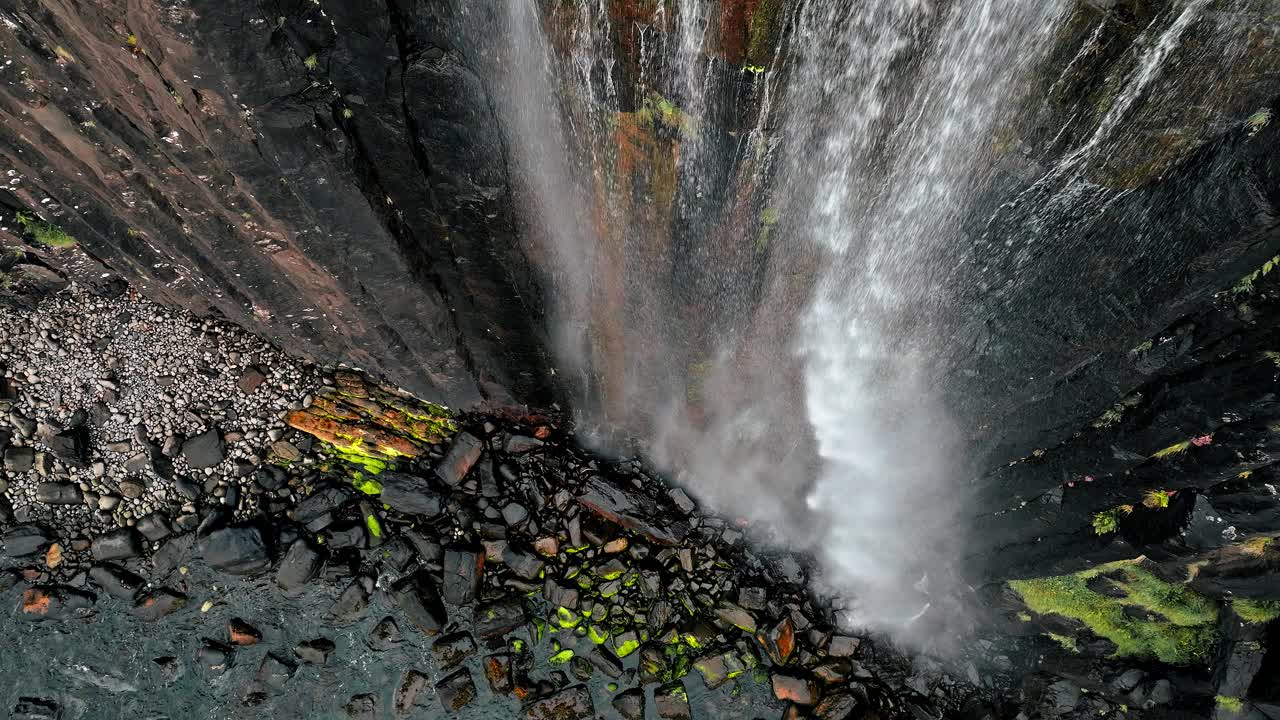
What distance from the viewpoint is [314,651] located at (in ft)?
18.4

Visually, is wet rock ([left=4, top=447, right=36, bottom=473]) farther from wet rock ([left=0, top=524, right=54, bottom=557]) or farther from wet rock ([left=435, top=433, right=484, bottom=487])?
wet rock ([left=435, top=433, right=484, bottom=487])

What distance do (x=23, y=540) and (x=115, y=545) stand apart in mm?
703

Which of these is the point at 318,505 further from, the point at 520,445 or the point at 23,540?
the point at 23,540

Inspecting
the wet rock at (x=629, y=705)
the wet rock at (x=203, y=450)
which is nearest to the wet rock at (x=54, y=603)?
the wet rock at (x=203, y=450)

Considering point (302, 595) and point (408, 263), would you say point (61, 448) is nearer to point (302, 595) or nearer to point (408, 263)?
point (302, 595)

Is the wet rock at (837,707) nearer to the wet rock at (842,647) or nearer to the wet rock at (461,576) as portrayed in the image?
the wet rock at (842,647)

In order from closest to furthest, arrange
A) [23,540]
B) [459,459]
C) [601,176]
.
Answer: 1. [601,176]
2. [23,540]
3. [459,459]

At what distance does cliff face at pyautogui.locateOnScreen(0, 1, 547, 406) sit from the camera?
3.34 m

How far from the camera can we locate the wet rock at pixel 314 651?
18.3ft

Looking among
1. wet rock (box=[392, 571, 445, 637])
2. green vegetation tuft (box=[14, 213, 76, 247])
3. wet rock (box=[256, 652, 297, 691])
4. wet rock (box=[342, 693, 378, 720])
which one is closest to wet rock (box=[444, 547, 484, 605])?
wet rock (box=[392, 571, 445, 637])

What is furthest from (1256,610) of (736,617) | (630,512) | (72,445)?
(72,445)

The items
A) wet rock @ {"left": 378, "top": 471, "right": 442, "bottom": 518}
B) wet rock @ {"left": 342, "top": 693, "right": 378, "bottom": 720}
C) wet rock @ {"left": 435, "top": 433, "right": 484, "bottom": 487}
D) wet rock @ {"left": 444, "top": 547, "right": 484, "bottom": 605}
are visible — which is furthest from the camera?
wet rock @ {"left": 435, "top": 433, "right": 484, "bottom": 487}

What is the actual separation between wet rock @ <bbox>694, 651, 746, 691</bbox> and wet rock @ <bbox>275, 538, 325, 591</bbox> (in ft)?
10.8

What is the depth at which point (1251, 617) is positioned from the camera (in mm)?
4402
